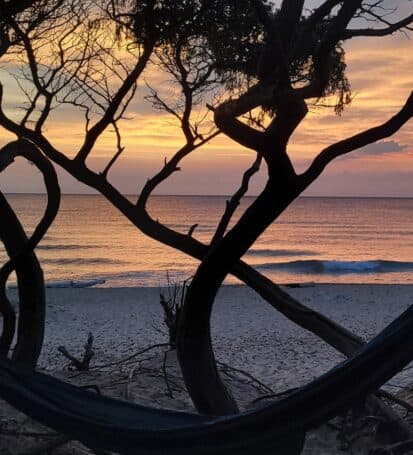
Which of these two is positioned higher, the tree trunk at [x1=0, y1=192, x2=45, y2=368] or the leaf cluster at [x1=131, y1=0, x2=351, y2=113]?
the leaf cluster at [x1=131, y1=0, x2=351, y2=113]

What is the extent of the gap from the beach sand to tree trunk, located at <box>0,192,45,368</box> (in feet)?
1.34

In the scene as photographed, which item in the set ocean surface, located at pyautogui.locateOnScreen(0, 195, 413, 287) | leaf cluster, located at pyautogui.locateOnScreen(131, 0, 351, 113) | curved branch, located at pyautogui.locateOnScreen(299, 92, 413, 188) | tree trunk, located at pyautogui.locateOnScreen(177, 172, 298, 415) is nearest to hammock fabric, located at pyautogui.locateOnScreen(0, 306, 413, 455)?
tree trunk, located at pyautogui.locateOnScreen(177, 172, 298, 415)

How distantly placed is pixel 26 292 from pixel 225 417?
2.88 feet

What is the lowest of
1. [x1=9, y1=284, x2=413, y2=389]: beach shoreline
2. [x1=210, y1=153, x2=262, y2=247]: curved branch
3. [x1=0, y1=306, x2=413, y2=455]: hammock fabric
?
[x1=9, y1=284, x2=413, y2=389]: beach shoreline

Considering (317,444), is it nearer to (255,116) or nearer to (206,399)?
(206,399)

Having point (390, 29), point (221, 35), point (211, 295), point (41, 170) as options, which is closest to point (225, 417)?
point (211, 295)

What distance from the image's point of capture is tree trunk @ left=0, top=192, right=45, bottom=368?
6.31ft

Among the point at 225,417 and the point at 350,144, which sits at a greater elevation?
the point at 350,144

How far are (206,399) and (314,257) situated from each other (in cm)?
1596

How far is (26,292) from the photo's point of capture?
6.34 ft

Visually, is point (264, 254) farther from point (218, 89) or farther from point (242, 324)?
point (218, 89)

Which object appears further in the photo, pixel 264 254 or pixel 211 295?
pixel 264 254

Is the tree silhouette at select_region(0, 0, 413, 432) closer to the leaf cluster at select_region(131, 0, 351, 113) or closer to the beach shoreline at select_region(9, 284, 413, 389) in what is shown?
the leaf cluster at select_region(131, 0, 351, 113)

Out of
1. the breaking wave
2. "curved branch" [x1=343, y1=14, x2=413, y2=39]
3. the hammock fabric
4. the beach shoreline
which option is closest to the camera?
the hammock fabric
